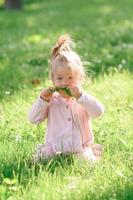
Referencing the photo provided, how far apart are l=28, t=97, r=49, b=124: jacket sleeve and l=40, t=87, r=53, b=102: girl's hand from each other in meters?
0.03

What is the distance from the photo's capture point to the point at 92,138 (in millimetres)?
5238

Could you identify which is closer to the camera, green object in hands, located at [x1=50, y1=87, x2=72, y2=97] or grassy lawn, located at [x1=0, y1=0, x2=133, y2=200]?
grassy lawn, located at [x1=0, y1=0, x2=133, y2=200]

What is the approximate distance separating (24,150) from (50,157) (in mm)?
254

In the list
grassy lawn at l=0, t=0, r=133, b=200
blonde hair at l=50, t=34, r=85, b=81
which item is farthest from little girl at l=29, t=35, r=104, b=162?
grassy lawn at l=0, t=0, r=133, b=200

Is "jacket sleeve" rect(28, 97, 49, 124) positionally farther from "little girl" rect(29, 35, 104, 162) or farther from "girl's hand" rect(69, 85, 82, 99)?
"girl's hand" rect(69, 85, 82, 99)

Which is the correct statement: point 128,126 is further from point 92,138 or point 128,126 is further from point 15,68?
point 15,68

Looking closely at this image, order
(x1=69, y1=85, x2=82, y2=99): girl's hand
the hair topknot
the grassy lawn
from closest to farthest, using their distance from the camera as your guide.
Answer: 1. the grassy lawn
2. (x1=69, y1=85, x2=82, y2=99): girl's hand
3. the hair topknot

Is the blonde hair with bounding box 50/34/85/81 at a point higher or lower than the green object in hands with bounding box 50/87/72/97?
higher

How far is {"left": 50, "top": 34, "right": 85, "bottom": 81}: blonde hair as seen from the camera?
5027mm

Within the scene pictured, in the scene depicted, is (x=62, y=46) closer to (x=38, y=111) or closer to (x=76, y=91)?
(x=76, y=91)

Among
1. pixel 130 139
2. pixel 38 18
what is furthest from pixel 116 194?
pixel 38 18

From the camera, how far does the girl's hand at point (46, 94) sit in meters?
5.05

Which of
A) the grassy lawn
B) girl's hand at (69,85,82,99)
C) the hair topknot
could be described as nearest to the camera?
the grassy lawn

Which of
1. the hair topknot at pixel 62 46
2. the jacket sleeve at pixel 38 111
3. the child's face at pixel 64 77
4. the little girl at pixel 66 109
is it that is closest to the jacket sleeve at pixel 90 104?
the little girl at pixel 66 109
